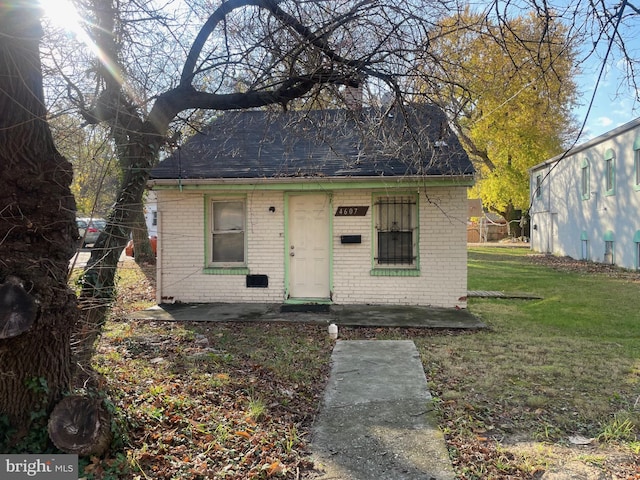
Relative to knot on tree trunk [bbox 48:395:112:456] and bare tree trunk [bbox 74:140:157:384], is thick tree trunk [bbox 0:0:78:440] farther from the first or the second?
bare tree trunk [bbox 74:140:157:384]

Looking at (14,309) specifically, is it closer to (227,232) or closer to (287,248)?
(287,248)

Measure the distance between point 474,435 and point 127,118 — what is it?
193 inches

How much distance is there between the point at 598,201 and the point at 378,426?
60.9 ft

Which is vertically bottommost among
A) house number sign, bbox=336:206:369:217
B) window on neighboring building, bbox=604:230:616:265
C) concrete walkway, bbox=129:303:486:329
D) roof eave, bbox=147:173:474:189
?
concrete walkway, bbox=129:303:486:329

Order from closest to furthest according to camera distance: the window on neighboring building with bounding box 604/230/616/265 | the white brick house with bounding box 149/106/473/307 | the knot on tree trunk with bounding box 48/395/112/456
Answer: the knot on tree trunk with bounding box 48/395/112/456, the white brick house with bounding box 149/106/473/307, the window on neighboring building with bounding box 604/230/616/265

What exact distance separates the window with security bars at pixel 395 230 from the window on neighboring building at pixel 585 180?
45.7ft

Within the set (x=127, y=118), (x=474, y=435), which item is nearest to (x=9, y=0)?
(x=127, y=118)

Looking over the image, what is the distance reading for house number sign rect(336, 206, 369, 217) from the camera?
9297mm

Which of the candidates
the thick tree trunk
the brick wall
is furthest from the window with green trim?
the thick tree trunk

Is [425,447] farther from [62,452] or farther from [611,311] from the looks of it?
[611,311]

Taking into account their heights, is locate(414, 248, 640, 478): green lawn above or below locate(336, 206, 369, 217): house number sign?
below

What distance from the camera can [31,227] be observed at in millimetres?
3023

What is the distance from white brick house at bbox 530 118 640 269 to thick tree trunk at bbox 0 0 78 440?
493 inches

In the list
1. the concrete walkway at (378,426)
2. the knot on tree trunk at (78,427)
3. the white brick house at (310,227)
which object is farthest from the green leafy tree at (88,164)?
the white brick house at (310,227)
